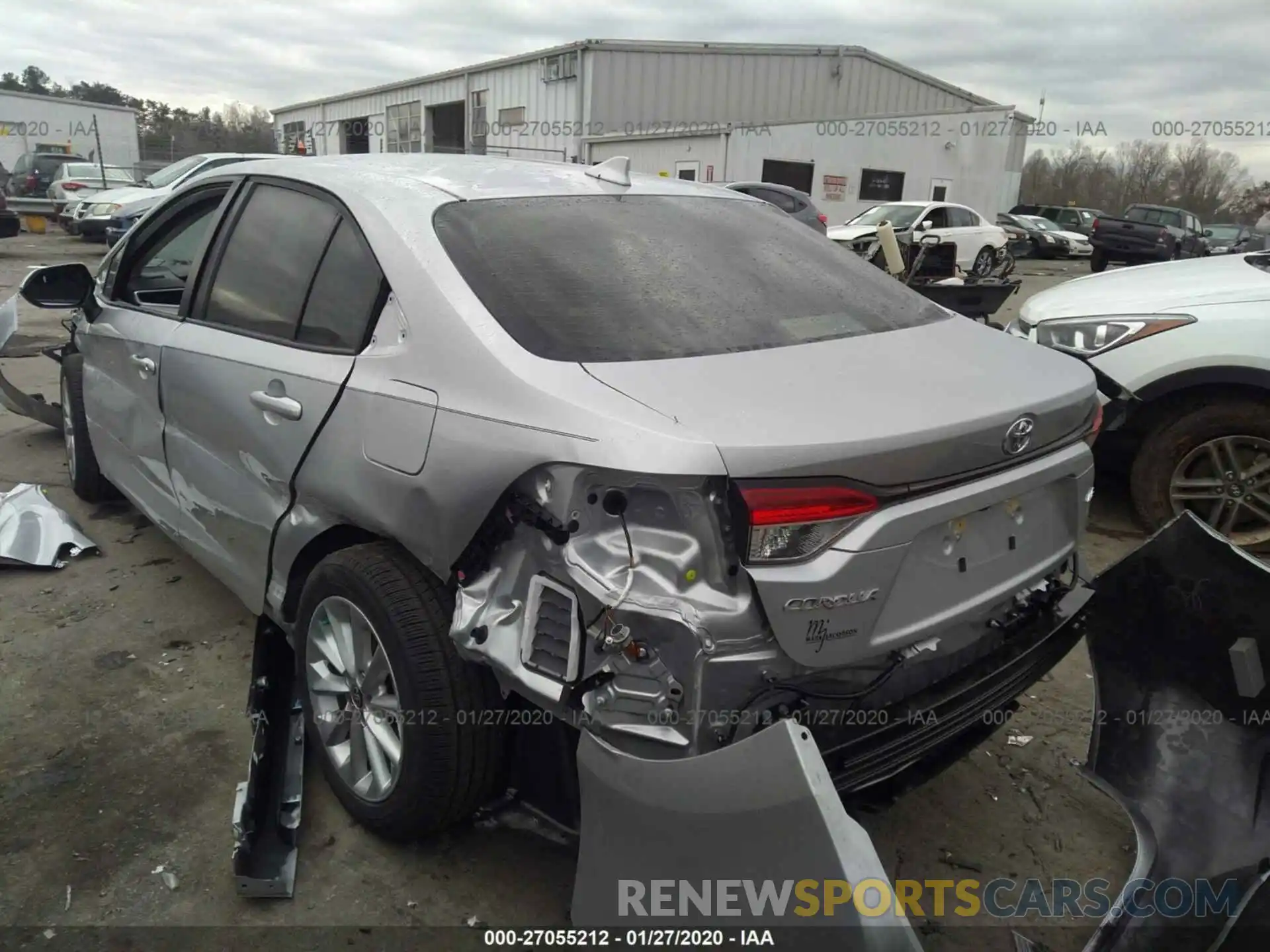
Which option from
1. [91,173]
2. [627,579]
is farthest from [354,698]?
[91,173]

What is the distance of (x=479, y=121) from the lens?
2300 cm

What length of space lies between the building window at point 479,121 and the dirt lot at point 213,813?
21.1m

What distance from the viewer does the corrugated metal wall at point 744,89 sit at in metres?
19.5

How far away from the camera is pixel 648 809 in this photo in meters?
1.64

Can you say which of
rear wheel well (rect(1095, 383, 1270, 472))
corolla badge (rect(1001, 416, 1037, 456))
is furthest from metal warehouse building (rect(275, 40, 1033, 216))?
corolla badge (rect(1001, 416, 1037, 456))

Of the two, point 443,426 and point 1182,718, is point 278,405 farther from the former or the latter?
point 1182,718

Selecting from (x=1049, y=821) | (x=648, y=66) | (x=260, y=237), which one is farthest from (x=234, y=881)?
(x=648, y=66)

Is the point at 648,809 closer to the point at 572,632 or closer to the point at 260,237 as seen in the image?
the point at 572,632

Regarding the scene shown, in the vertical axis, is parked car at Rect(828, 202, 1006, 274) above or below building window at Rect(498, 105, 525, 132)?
below

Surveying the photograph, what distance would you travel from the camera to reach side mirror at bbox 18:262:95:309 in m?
3.87

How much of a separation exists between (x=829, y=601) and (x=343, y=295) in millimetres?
1523

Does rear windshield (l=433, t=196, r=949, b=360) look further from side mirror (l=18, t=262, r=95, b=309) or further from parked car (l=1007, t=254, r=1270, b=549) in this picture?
side mirror (l=18, t=262, r=95, b=309)

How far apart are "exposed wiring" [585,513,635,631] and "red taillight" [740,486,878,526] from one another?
228mm

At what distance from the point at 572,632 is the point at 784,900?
1.95 feet
